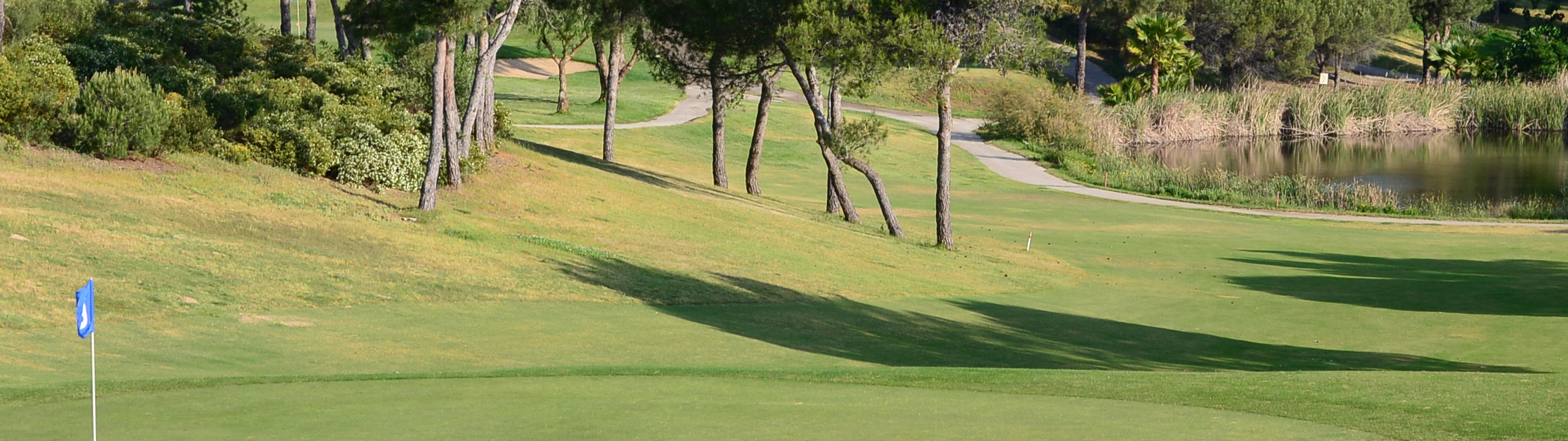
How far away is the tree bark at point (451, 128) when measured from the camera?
28.9m

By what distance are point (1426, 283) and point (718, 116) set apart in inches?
832

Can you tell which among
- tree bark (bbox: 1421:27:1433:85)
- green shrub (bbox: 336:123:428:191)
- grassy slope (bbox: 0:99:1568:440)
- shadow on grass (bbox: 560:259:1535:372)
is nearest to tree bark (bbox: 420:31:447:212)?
grassy slope (bbox: 0:99:1568:440)

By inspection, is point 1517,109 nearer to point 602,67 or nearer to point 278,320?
point 602,67

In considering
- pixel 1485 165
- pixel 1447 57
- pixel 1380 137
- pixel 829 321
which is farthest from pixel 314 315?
pixel 1447 57

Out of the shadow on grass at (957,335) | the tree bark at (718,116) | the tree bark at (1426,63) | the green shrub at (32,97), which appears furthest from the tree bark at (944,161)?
the tree bark at (1426,63)

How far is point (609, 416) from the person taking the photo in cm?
1134

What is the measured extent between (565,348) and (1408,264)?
2338 centimetres

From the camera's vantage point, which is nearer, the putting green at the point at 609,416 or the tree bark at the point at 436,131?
the putting green at the point at 609,416

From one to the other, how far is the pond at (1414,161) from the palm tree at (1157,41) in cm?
582

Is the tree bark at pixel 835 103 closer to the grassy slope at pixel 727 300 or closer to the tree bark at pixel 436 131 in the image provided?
the grassy slope at pixel 727 300

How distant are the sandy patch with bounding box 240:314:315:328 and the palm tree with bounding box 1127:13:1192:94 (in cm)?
6879

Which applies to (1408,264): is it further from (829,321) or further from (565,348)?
(565,348)

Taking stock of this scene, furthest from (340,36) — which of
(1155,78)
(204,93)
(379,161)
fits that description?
(1155,78)

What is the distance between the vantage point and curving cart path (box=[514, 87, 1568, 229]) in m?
45.8
